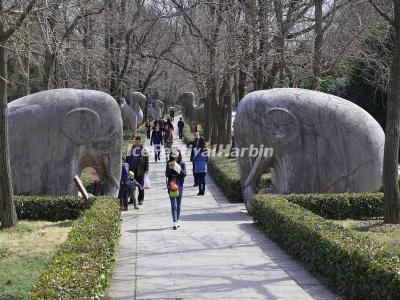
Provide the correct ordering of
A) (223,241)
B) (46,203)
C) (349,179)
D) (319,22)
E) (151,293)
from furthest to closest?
(319,22), (349,179), (46,203), (223,241), (151,293)

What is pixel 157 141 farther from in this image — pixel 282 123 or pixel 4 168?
pixel 4 168

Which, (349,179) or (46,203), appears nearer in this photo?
(46,203)

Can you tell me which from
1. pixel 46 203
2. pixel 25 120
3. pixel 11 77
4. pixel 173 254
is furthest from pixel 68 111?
pixel 11 77

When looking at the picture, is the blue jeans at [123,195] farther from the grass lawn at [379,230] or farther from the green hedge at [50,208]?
the grass lawn at [379,230]

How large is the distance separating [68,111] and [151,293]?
26.1 ft

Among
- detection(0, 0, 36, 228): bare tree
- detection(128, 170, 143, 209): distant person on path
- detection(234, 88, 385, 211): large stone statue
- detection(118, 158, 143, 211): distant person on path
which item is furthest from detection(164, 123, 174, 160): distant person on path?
detection(0, 0, 36, 228): bare tree

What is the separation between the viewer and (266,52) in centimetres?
2078

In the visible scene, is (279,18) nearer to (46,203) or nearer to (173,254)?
(46,203)

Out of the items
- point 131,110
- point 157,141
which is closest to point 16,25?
point 157,141

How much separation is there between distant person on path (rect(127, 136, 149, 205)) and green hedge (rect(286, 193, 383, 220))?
5.14 meters

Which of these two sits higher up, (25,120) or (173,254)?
(25,120)

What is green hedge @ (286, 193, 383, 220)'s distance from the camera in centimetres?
1402

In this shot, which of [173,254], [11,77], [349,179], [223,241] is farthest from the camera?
[11,77]

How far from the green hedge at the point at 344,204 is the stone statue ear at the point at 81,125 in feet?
14.9
